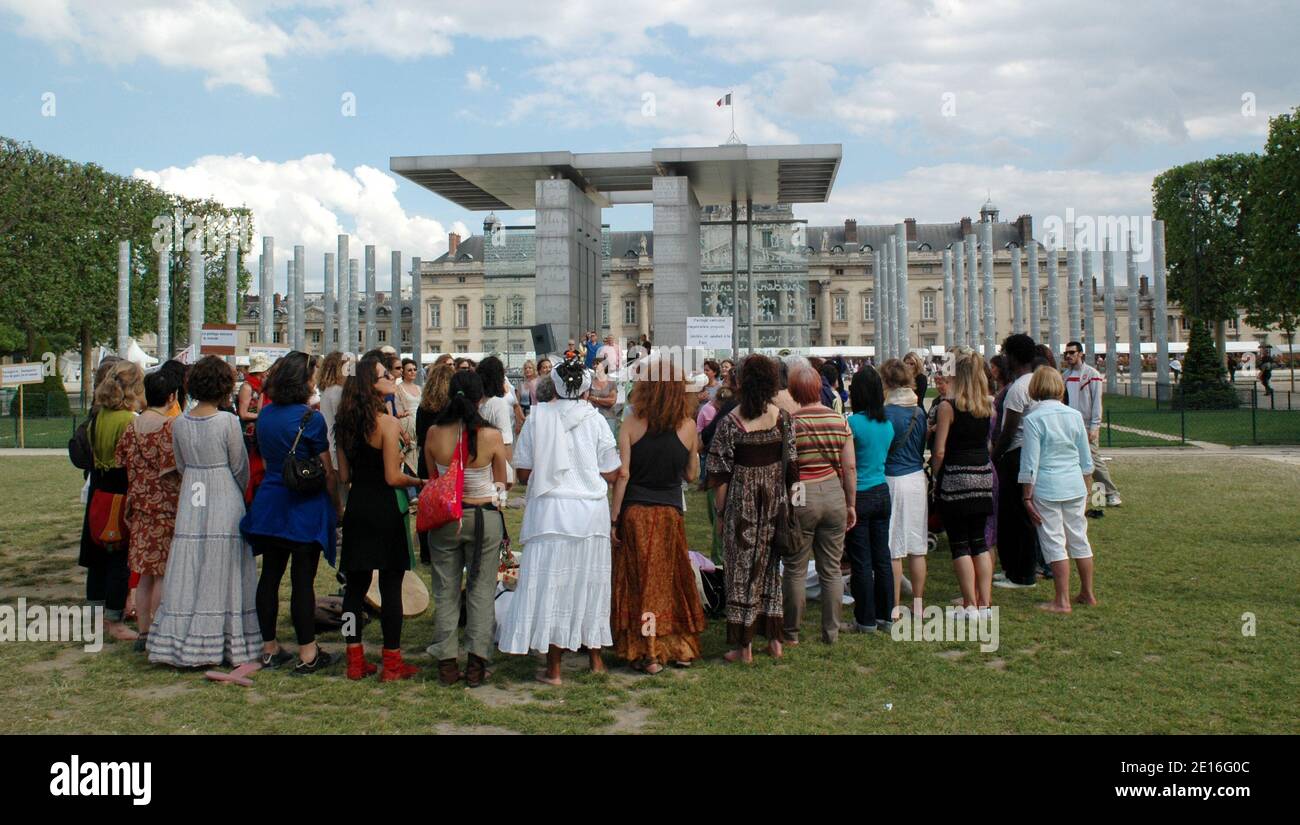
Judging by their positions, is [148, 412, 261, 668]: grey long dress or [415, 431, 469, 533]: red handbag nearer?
[415, 431, 469, 533]: red handbag

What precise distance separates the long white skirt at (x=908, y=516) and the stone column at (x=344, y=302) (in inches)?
1256

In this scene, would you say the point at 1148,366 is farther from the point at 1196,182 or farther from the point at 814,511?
the point at 814,511

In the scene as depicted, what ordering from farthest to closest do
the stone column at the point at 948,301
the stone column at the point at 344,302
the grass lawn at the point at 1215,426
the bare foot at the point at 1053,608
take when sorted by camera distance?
the stone column at the point at 948,301
the stone column at the point at 344,302
the grass lawn at the point at 1215,426
the bare foot at the point at 1053,608

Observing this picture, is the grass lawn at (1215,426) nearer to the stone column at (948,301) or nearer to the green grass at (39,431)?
the stone column at (948,301)

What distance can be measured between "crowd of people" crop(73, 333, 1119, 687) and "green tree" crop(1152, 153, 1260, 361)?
175ft

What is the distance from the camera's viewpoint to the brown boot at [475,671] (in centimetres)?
614

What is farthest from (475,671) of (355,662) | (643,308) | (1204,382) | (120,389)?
(643,308)

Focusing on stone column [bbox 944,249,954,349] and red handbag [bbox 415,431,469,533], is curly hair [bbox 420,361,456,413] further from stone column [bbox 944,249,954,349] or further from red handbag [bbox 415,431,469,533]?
stone column [bbox 944,249,954,349]

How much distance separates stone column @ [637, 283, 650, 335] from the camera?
301ft

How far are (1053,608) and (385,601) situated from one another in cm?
505

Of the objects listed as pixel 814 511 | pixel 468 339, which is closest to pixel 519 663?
pixel 814 511

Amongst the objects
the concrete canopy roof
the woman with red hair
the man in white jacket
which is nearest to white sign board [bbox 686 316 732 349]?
the man in white jacket

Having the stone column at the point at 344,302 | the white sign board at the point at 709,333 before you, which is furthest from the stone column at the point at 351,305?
the white sign board at the point at 709,333
